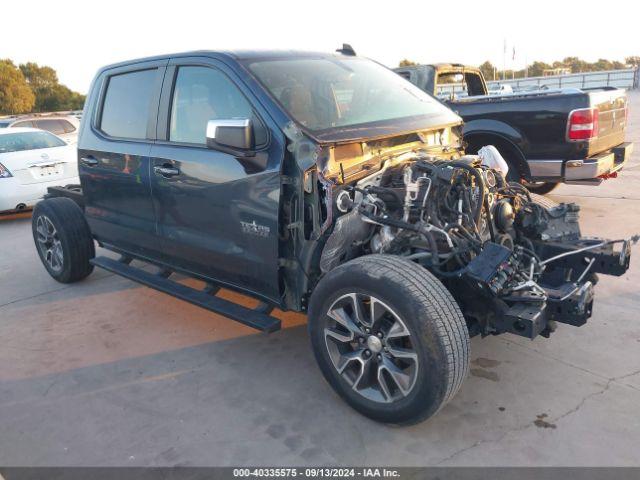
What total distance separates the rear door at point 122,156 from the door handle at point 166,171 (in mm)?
147

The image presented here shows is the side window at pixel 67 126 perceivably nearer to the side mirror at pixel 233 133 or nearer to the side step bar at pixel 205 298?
the side step bar at pixel 205 298

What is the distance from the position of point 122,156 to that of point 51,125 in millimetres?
10917

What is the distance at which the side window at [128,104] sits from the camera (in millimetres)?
4309

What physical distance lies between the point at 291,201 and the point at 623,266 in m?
2.02

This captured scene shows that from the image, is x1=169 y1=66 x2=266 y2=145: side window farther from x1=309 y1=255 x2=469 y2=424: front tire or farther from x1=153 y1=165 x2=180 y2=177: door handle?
x1=309 y1=255 x2=469 y2=424: front tire

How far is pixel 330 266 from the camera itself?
11.0ft

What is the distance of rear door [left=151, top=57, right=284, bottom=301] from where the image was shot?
339 centimetres

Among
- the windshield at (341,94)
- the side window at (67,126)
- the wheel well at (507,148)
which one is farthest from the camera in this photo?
the side window at (67,126)

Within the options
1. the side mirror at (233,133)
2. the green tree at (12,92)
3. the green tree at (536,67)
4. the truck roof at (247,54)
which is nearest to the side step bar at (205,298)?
the side mirror at (233,133)

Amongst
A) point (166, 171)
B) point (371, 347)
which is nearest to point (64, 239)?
point (166, 171)

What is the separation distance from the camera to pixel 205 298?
12.9ft

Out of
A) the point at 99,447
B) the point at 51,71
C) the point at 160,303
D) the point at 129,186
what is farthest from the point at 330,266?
the point at 51,71

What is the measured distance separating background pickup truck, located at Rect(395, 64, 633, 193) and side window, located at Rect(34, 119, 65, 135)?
10.5m

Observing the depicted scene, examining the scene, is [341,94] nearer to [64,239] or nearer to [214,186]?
[214,186]
